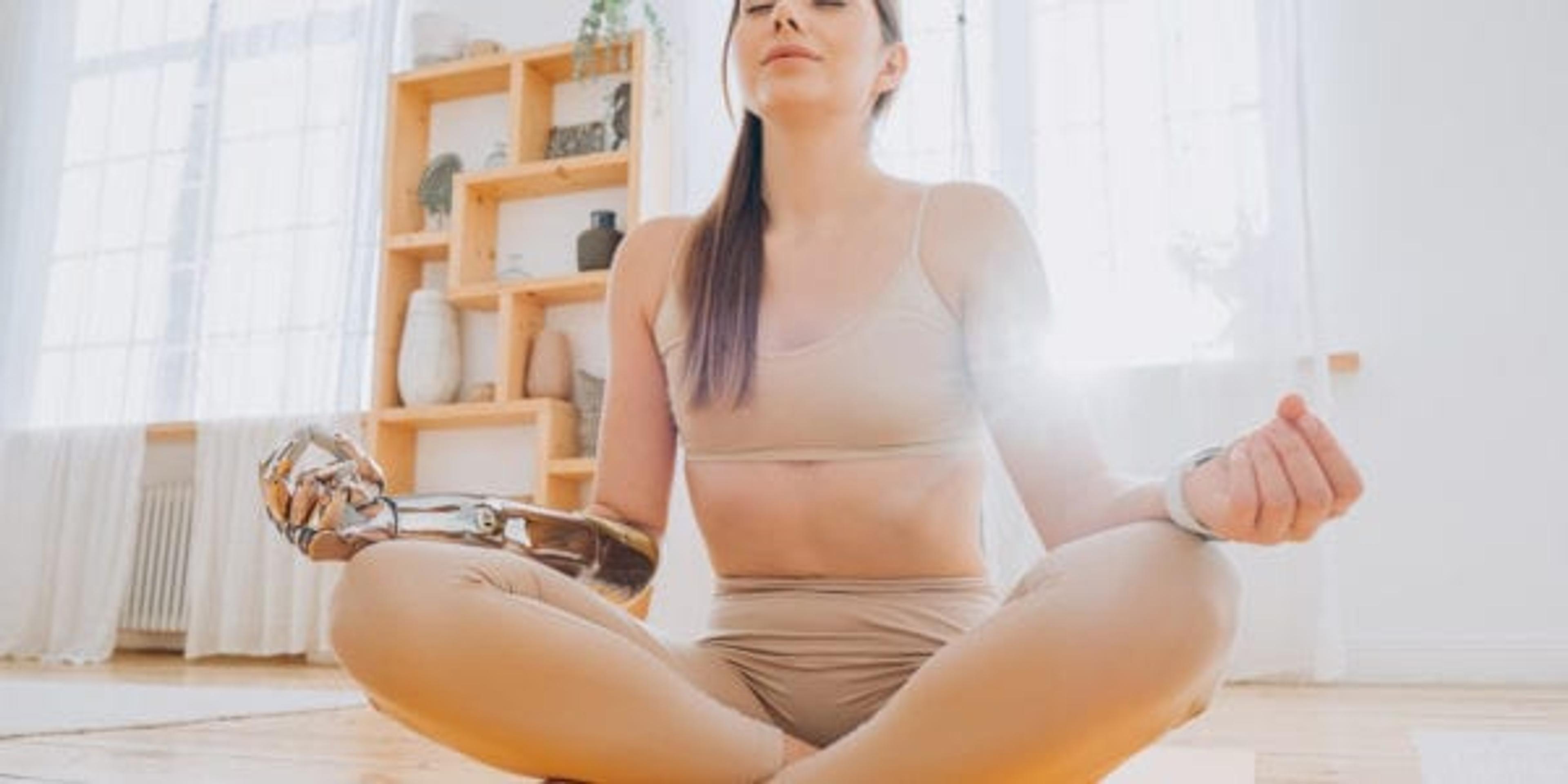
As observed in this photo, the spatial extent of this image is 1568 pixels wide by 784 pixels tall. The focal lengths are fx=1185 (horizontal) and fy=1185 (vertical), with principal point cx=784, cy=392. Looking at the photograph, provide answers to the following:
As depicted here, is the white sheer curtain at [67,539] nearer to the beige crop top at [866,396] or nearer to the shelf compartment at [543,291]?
the shelf compartment at [543,291]

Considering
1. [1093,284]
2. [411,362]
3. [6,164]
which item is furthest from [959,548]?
[6,164]

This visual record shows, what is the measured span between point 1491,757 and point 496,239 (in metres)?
2.74

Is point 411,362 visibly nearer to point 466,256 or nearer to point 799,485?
point 466,256

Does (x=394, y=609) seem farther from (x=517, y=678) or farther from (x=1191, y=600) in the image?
(x=1191, y=600)

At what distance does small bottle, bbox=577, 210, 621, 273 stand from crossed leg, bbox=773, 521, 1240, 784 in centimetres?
249

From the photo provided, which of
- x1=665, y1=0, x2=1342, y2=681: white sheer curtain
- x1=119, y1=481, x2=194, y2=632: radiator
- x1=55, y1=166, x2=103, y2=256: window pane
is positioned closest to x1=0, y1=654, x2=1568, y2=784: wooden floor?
x1=665, y1=0, x2=1342, y2=681: white sheer curtain

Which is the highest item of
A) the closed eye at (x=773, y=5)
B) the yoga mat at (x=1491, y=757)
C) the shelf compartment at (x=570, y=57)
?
the shelf compartment at (x=570, y=57)

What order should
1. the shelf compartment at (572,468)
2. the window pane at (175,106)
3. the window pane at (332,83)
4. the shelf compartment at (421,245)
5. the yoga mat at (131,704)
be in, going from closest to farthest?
the yoga mat at (131,704), the shelf compartment at (572,468), the shelf compartment at (421,245), the window pane at (332,83), the window pane at (175,106)

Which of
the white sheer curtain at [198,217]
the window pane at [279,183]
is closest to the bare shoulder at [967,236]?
the white sheer curtain at [198,217]

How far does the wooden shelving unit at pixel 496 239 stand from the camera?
9.95 ft

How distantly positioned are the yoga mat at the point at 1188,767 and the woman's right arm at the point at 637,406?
0.54m

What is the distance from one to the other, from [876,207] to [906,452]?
0.87ft

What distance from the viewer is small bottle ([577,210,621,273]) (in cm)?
307

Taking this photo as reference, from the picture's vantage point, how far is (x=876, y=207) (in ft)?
3.53
